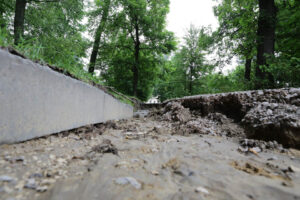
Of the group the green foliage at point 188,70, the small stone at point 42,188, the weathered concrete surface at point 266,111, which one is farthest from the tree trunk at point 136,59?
the small stone at point 42,188

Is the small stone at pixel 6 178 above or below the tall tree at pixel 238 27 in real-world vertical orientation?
below

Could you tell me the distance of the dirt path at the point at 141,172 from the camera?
2.80 ft

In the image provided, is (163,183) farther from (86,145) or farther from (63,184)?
(86,145)

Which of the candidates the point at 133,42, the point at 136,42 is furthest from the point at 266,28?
the point at 133,42

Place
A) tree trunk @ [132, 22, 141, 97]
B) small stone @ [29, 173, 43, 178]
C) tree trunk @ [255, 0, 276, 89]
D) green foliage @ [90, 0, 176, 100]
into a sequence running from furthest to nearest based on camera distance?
1. tree trunk @ [132, 22, 141, 97]
2. green foliage @ [90, 0, 176, 100]
3. tree trunk @ [255, 0, 276, 89]
4. small stone @ [29, 173, 43, 178]

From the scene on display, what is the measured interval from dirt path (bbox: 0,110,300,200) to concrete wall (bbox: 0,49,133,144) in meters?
0.15

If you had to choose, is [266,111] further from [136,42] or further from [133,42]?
[133,42]

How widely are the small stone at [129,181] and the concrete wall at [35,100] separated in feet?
3.71

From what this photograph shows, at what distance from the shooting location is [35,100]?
1.50 metres

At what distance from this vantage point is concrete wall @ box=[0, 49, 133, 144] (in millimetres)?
1251

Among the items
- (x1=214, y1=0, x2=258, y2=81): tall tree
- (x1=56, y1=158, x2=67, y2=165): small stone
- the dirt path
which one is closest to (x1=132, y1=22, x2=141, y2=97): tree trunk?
(x1=214, y1=0, x2=258, y2=81): tall tree

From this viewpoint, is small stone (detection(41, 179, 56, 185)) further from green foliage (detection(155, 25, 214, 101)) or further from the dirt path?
green foliage (detection(155, 25, 214, 101))

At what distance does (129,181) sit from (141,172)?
0.55ft

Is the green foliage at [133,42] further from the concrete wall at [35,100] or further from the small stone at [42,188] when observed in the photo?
the small stone at [42,188]
